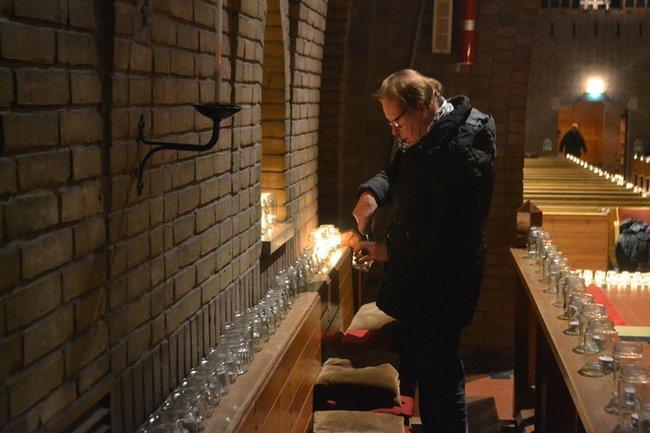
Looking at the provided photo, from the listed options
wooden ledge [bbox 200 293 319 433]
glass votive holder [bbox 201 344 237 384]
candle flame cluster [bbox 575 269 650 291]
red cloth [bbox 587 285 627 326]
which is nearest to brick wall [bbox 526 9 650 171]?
candle flame cluster [bbox 575 269 650 291]

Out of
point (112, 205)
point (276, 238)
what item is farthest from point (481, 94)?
point (112, 205)

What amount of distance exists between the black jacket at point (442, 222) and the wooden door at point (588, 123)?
1866cm

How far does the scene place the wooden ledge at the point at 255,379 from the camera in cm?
306

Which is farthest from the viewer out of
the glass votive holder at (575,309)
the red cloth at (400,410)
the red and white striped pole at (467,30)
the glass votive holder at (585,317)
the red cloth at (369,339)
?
the red and white striped pole at (467,30)

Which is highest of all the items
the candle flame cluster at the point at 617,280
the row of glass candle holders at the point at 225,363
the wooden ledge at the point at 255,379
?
the row of glass candle holders at the point at 225,363

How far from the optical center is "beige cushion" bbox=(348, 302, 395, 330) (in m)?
5.66

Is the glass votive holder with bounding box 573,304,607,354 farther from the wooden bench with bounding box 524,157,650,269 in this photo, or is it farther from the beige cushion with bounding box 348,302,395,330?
the wooden bench with bounding box 524,157,650,269

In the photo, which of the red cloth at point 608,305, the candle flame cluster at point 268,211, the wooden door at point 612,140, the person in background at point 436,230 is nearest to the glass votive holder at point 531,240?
the red cloth at point 608,305

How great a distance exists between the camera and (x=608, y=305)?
569 centimetres

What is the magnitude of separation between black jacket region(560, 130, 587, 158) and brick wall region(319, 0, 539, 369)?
13.0m

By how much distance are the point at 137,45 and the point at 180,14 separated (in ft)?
1.64

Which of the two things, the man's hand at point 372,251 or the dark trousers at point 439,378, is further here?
the man's hand at point 372,251

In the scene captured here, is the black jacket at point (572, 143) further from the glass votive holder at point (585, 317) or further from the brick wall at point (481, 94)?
the glass votive holder at point (585, 317)

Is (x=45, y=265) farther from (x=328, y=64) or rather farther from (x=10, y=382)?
(x=328, y=64)
